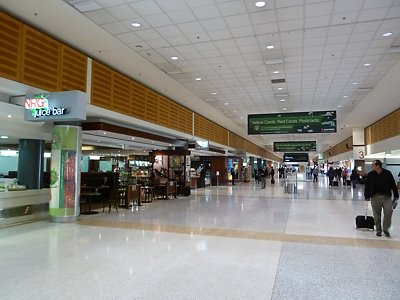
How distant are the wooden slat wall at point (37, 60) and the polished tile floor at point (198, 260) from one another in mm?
3249

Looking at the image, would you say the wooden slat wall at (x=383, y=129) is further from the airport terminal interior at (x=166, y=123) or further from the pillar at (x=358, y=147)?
the airport terminal interior at (x=166, y=123)

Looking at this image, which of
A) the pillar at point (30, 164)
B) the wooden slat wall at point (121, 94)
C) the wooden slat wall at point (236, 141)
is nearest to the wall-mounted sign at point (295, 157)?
the wooden slat wall at point (236, 141)

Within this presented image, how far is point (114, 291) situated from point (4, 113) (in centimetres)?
494

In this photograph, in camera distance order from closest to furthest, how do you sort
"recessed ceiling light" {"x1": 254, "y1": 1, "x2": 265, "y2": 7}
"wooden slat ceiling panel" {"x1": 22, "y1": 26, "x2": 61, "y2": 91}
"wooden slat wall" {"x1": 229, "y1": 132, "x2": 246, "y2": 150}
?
1. "recessed ceiling light" {"x1": 254, "y1": 1, "x2": 265, "y2": 7}
2. "wooden slat ceiling panel" {"x1": 22, "y1": 26, "x2": 61, "y2": 91}
3. "wooden slat wall" {"x1": 229, "y1": 132, "x2": 246, "y2": 150}

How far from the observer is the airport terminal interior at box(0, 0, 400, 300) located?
405cm

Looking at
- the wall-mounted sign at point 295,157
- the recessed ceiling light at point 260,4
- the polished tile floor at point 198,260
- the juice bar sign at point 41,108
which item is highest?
the recessed ceiling light at point 260,4

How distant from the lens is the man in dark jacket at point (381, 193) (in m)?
6.41

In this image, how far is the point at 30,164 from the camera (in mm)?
9156

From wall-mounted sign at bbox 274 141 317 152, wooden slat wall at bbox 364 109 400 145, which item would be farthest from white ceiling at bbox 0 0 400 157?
wall-mounted sign at bbox 274 141 317 152

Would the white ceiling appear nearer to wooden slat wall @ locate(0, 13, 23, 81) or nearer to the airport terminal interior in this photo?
the airport terminal interior

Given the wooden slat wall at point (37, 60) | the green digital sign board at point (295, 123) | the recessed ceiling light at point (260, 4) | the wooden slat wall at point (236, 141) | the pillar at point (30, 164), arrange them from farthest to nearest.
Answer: the wooden slat wall at point (236, 141) < the green digital sign board at point (295, 123) < the pillar at point (30, 164) < the wooden slat wall at point (37, 60) < the recessed ceiling light at point (260, 4)

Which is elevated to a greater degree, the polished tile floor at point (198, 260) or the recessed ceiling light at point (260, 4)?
the recessed ceiling light at point (260, 4)

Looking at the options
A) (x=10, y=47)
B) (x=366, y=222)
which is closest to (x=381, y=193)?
(x=366, y=222)

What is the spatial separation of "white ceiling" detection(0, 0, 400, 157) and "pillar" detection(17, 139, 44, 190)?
3.40 meters
